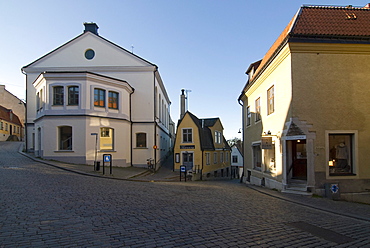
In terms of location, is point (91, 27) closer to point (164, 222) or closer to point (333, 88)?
point (333, 88)

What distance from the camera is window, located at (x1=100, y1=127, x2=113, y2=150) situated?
24812 mm

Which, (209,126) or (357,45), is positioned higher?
(357,45)

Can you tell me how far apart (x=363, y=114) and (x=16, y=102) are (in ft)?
193

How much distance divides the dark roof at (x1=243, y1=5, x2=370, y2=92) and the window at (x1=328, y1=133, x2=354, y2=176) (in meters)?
4.05

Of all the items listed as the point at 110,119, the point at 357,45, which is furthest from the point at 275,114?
the point at 110,119

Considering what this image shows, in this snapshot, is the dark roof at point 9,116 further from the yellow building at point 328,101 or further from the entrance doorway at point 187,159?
the yellow building at point 328,101

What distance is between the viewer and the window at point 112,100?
2592 centimetres

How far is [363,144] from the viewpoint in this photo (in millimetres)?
12141

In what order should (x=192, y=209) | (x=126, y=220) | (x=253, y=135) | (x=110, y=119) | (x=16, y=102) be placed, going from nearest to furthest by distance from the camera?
1. (x=126, y=220)
2. (x=192, y=209)
3. (x=253, y=135)
4. (x=110, y=119)
5. (x=16, y=102)

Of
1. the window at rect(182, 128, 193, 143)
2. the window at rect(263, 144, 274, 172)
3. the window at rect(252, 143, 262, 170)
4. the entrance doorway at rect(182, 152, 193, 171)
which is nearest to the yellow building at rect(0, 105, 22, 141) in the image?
the window at rect(182, 128, 193, 143)

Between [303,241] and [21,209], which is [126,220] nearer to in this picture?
[21,209]

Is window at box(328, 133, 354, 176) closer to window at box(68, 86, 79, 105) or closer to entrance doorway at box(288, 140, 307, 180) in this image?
entrance doorway at box(288, 140, 307, 180)

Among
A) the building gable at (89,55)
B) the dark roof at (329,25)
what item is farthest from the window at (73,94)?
the dark roof at (329,25)

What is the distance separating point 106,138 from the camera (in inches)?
995
